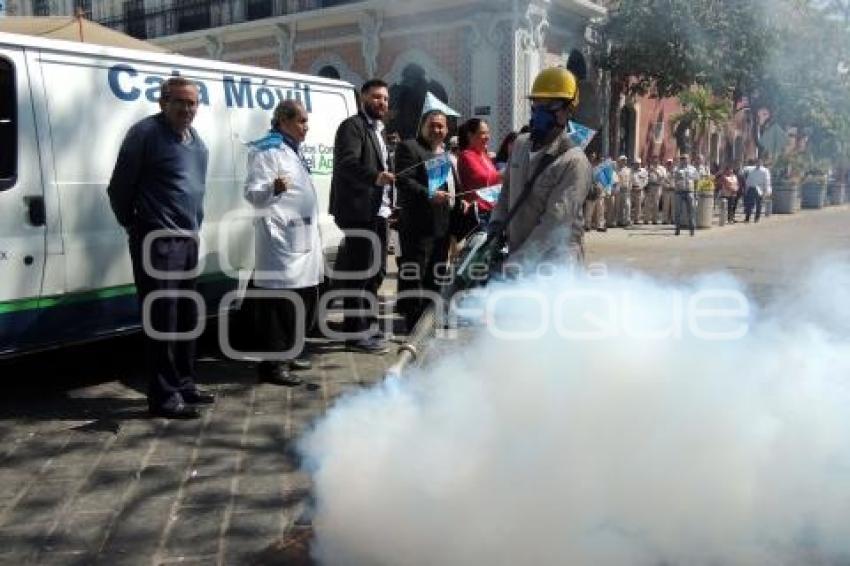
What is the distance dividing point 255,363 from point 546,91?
120 inches

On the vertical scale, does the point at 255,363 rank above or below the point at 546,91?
below

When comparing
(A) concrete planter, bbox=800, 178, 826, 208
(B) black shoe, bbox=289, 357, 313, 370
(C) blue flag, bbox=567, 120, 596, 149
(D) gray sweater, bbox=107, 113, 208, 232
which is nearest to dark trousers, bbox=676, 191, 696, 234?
(A) concrete planter, bbox=800, 178, 826, 208

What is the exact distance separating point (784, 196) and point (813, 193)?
391 cm

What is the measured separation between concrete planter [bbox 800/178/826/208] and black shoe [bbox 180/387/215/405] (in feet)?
85.7

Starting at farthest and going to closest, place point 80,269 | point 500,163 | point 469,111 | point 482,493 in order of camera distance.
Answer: point 469,111
point 500,163
point 80,269
point 482,493

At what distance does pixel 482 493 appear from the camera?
274 cm

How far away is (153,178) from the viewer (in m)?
4.36

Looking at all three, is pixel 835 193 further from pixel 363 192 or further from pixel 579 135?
pixel 579 135

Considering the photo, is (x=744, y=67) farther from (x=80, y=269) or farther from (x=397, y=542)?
(x=80, y=269)

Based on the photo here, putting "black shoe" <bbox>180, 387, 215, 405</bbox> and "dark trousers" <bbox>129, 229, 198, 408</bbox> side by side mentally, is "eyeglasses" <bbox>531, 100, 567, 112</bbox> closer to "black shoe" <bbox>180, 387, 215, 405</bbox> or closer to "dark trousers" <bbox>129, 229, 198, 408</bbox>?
"dark trousers" <bbox>129, 229, 198, 408</bbox>

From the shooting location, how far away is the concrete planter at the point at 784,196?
23.9m

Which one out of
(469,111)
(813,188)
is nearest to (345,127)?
(469,111)

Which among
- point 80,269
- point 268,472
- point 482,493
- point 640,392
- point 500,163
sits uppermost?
point 500,163

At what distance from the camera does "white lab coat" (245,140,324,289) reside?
16.1ft
